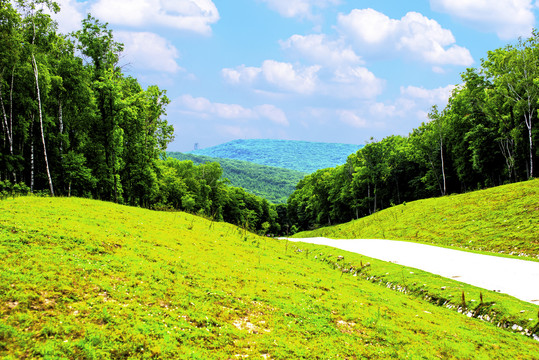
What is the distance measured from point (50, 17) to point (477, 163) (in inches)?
2919

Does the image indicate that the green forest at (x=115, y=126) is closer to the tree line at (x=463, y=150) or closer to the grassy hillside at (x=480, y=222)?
the tree line at (x=463, y=150)

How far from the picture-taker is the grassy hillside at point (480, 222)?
25781 millimetres

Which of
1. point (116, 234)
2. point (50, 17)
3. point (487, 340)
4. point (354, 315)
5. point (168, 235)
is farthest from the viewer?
point (50, 17)

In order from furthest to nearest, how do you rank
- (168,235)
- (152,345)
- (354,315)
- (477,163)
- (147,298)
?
1. (477,163)
2. (168,235)
3. (354,315)
4. (147,298)
5. (152,345)

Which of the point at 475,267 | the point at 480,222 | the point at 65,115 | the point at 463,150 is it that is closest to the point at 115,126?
the point at 65,115

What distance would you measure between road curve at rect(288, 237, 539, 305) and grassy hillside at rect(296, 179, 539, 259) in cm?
414

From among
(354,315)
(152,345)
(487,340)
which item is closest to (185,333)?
(152,345)

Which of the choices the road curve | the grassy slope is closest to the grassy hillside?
the road curve

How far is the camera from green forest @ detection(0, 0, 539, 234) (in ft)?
111

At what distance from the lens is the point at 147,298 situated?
863 centimetres

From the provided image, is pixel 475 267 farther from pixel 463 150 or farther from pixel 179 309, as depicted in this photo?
pixel 463 150

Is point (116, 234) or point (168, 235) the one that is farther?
point (168, 235)

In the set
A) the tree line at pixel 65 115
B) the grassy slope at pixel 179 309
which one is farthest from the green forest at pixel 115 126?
the grassy slope at pixel 179 309

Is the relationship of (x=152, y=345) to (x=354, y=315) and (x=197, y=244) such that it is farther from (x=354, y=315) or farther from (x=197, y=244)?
(x=197, y=244)
